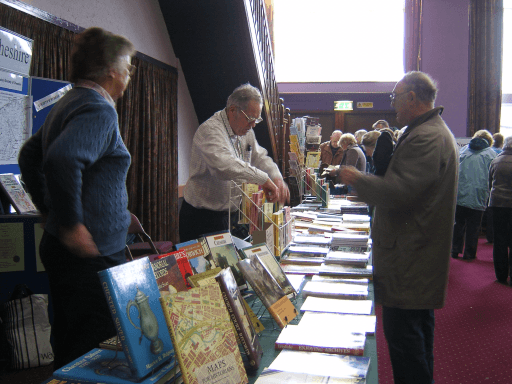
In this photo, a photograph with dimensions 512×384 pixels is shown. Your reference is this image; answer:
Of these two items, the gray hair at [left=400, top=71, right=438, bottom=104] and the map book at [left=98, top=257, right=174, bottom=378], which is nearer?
the map book at [left=98, top=257, right=174, bottom=378]

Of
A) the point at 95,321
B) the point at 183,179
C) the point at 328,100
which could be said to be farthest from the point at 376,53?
the point at 95,321

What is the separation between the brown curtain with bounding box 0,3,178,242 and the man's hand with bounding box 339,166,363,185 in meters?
2.68

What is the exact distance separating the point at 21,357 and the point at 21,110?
5.27 feet

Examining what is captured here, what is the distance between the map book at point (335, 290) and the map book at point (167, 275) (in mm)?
629

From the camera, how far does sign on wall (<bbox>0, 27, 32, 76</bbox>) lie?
2.65 metres

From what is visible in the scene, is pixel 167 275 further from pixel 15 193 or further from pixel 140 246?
pixel 140 246

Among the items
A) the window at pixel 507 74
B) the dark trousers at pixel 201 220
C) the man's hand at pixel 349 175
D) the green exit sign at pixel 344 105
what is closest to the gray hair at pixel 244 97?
the dark trousers at pixel 201 220

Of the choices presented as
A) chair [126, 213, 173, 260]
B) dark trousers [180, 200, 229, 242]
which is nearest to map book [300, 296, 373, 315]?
dark trousers [180, 200, 229, 242]

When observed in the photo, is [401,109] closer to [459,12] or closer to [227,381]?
[227,381]

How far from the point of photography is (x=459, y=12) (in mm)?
9211

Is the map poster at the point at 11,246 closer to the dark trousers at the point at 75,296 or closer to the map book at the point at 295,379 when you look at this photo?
the dark trousers at the point at 75,296

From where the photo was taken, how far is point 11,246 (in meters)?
2.56

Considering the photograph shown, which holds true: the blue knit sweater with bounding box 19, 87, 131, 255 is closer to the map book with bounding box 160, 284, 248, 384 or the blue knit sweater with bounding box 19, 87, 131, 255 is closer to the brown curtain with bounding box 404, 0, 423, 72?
the map book with bounding box 160, 284, 248, 384

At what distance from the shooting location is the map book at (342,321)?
4.06 feet
